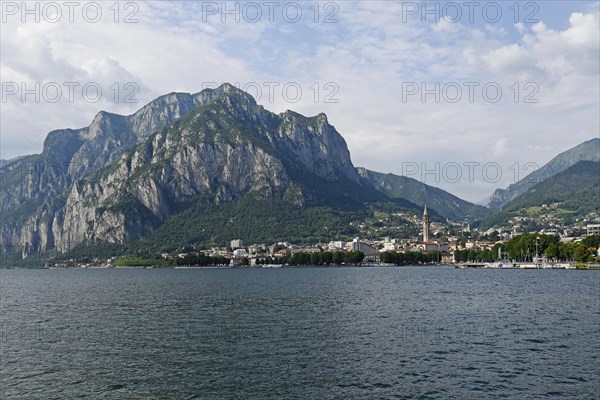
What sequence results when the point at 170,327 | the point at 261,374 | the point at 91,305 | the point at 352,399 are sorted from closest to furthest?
the point at 352,399 → the point at 261,374 → the point at 170,327 → the point at 91,305

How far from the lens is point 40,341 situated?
55.3 metres

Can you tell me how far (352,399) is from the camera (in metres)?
34.1

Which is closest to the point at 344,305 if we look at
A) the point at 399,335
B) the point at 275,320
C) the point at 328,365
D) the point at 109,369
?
the point at 275,320

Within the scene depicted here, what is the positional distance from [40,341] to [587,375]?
48777 mm

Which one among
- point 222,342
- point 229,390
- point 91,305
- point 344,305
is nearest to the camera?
point 229,390

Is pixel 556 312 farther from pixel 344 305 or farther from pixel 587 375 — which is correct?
pixel 587 375

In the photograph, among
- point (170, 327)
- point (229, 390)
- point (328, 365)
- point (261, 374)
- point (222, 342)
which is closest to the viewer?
point (229, 390)

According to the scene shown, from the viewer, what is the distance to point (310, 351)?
1892 inches

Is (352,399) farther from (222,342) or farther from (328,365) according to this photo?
(222,342)

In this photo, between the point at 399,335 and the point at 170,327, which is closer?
the point at 399,335

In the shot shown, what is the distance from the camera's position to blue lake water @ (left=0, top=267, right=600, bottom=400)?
120 ft

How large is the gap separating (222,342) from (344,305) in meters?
33.5

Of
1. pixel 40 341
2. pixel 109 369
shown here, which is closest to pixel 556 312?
pixel 109 369

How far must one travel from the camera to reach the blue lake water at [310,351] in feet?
120
